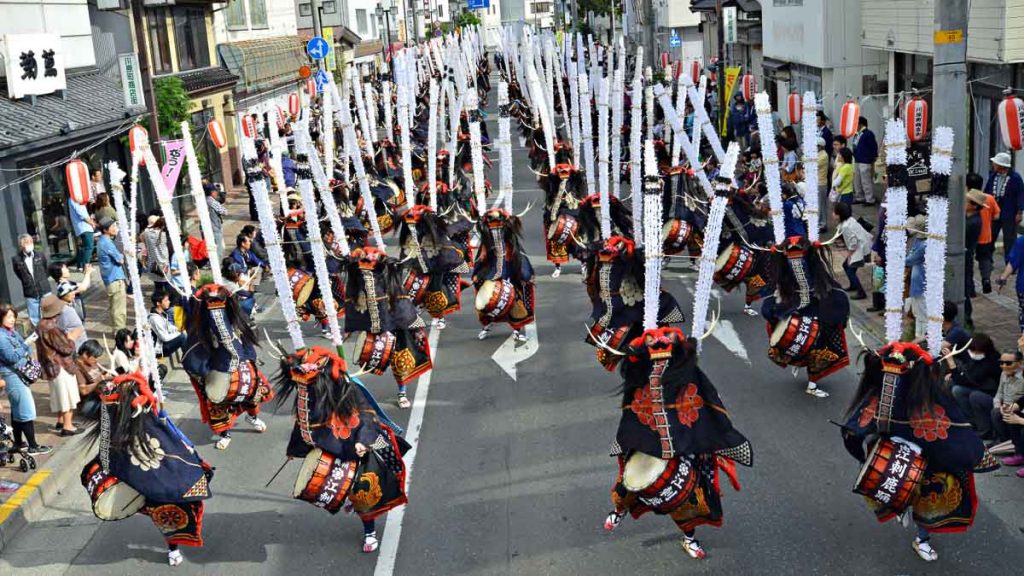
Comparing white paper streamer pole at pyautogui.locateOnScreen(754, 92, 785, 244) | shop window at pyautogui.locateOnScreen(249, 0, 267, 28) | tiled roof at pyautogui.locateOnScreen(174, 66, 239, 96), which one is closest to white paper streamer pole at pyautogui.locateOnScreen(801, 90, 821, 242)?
white paper streamer pole at pyautogui.locateOnScreen(754, 92, 785, 244)

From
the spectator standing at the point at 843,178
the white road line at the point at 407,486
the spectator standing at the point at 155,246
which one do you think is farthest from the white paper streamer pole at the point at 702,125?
the spectator standing at the point at 155,246

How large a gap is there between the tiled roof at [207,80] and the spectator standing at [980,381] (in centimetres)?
Result: 1998

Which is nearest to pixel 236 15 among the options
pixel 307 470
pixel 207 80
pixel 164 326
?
pixel 207 80

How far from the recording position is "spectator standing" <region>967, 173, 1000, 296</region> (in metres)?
12.5

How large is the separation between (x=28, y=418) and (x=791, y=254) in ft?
23.1

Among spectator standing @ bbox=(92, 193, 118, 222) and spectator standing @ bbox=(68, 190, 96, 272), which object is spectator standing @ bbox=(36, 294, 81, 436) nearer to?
spectator standing @ bbox=(92, 193, 118, 222)

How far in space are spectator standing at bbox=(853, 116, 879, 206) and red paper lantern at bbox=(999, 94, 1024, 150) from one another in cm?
559

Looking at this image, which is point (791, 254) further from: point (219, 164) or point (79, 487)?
point (219, 164)

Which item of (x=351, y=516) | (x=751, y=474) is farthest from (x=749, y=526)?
(x=351, y=516)

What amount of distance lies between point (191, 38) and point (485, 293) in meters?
18.8

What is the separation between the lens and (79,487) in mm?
9930

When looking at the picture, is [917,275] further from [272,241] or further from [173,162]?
[173,162]

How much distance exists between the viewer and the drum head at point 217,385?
398 inches

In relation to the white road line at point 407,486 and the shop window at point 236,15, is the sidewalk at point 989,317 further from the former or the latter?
the shop window at point 236,15
